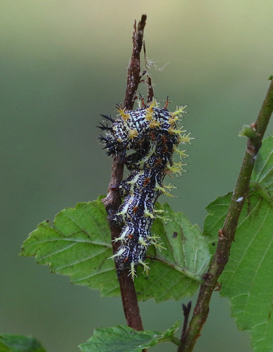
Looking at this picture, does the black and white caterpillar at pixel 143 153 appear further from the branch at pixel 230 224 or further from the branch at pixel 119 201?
the branch at pixel 230 224

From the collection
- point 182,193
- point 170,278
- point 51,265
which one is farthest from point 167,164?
point 182,193

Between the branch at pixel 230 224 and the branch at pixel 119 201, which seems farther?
the branch at pixel 119 201

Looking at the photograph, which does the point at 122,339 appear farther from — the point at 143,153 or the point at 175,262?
the point at 143,153

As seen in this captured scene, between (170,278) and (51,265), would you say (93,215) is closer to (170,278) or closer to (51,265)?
(51,265)

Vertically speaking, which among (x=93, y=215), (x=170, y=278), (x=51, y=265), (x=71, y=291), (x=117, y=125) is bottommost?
(x=170, y=278)

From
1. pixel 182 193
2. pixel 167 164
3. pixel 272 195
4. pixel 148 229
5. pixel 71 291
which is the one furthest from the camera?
pixel 71 291

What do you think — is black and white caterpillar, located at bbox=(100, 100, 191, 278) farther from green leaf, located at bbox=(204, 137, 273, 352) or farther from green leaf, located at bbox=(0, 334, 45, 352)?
green leaf, located at bbox=(0, 334, 45, 352)

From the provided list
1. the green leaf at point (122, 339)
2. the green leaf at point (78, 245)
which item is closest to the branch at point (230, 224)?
the green leaf at point (122, 339)
